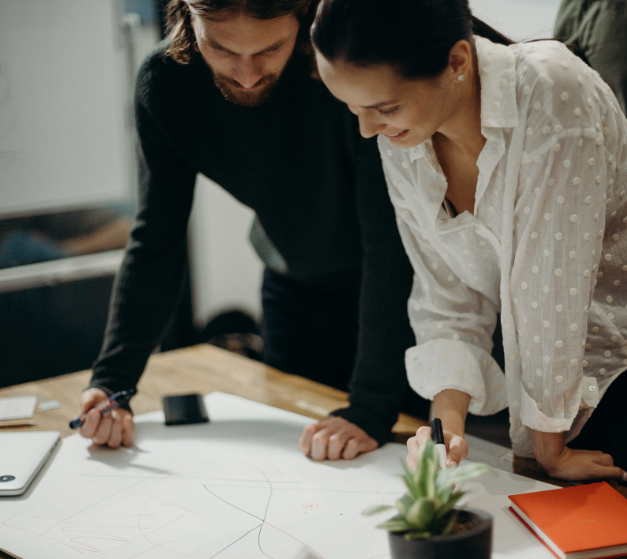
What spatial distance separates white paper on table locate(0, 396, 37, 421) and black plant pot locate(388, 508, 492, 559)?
90 cm

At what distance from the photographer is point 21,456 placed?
1.00m

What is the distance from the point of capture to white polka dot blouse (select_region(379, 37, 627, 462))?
768 mm

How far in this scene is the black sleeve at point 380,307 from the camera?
107cm

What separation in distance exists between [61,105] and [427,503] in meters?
2.31

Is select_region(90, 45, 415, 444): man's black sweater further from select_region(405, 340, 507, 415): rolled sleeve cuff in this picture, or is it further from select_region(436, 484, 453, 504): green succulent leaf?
select_region(436, 484, 453, 504): green succulent leaf

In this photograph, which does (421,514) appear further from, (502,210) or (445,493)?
(502,210)

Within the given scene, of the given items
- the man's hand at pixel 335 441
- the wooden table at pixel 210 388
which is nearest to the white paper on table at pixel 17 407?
the wooden table at pixel 210 388

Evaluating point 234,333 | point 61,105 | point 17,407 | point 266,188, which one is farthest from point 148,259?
point 234,333

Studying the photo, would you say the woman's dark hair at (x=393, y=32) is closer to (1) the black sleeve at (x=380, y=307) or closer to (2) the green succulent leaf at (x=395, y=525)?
(1) the black sleeve at (x=380, y=307)

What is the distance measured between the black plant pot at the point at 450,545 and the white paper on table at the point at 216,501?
0.19 m

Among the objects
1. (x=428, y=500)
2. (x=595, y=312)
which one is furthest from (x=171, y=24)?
(x=428, y=500)

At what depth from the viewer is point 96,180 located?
2580 millimetres

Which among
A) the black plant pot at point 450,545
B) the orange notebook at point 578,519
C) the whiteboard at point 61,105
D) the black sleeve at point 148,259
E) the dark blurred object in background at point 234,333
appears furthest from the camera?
the dark blurred object in background at point 234,333

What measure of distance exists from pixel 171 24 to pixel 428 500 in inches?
38.4
